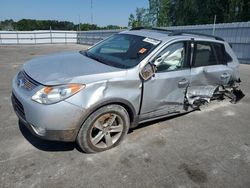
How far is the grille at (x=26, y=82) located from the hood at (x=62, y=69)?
5cm

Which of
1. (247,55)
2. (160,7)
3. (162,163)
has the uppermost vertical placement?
(160,7)

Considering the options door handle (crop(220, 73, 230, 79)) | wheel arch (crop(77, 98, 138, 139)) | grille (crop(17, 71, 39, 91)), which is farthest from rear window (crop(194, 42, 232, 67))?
grille (crop(17, 71, 39, 91))

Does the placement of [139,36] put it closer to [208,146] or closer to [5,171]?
[208,146]

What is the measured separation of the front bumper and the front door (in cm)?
111

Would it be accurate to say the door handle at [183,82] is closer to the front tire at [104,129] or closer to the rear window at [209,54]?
the rear window at [209,54]

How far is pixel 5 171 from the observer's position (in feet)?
9.04

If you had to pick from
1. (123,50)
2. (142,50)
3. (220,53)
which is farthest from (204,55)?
(123,50)

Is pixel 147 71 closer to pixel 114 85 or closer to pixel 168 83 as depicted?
pixel 168 83

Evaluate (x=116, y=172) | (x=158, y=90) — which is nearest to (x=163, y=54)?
(x=158, y=90)

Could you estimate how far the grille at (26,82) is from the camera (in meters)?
2.90

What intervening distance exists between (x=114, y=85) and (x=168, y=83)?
1.04m

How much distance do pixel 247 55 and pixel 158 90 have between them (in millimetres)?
12079

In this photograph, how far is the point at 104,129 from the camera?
322 centimetres

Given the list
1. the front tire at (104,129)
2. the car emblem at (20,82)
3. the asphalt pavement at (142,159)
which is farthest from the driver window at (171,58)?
the car emblem at (20,82)
